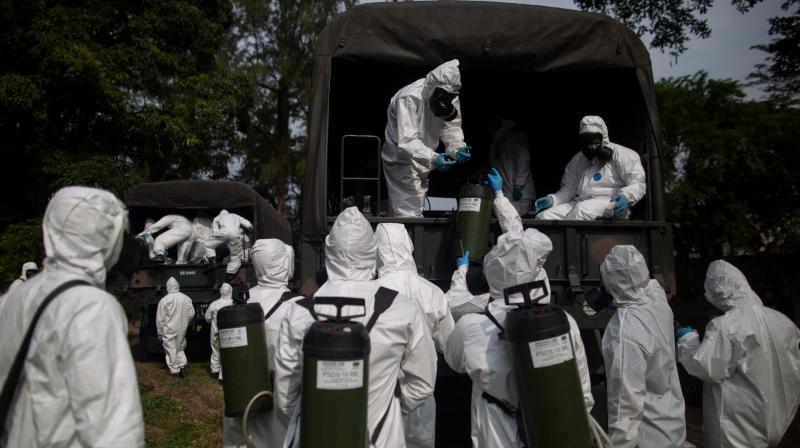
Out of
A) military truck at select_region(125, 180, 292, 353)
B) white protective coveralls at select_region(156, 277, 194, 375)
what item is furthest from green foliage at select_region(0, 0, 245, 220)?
white protective coveralls at select_region(156, 277, 194, 375)

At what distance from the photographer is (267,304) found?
403 cm

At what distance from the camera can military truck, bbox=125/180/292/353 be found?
34.7 ft

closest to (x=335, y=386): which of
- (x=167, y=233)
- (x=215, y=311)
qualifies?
(x=215, y=311)

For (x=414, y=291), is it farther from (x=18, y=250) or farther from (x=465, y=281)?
(x=18, y=250)

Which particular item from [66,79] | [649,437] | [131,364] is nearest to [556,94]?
[649,437]

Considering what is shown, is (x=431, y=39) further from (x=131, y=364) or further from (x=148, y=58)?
(x=148, y=58)

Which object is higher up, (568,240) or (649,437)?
(568,240)

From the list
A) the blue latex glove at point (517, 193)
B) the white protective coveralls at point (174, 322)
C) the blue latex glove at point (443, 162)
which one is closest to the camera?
the blue latex glove at point (443, 162)

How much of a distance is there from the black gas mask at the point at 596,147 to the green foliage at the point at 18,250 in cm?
989

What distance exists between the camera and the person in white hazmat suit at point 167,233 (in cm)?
1070

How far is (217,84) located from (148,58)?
5.56ft

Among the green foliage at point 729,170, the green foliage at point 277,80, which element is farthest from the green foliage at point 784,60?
the green foliage at point 277,80

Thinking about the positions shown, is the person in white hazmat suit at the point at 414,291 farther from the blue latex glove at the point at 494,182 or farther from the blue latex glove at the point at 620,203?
the blue latex glove at the point at 620,203

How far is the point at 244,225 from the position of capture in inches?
432
